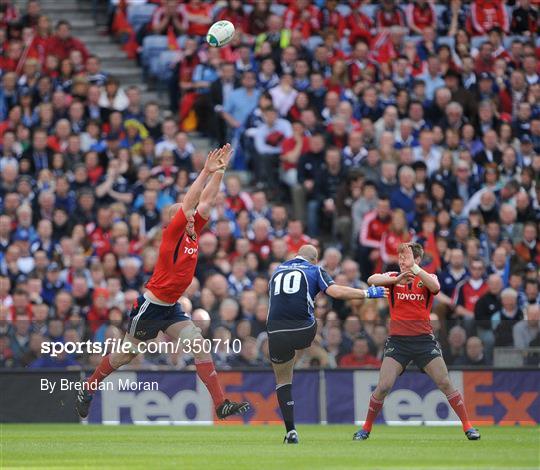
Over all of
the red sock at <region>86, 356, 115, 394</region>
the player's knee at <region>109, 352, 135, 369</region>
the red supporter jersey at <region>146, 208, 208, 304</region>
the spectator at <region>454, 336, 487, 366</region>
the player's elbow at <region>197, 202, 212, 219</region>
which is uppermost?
the player's elbow at <region>197, 202, 212, 219</region>

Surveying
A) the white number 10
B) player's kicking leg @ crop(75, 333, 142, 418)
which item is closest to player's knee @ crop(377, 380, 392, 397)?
the white number 10

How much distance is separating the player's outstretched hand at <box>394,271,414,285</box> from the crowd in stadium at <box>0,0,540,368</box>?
4.11 metres

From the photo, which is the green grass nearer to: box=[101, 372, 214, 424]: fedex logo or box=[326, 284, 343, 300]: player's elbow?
box=[101, 372, 214, 424]: fedex logo

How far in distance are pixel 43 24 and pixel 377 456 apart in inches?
550

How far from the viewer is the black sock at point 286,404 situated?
16406mm

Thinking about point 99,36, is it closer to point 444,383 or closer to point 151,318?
point 151,318

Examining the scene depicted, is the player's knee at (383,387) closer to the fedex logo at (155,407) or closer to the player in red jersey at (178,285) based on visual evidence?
the player in red jersey at (178,285)

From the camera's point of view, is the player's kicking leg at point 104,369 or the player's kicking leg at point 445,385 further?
the player's kicking leg at point 104,369

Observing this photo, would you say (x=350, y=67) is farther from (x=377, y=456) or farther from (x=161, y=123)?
(x=377, y=456)

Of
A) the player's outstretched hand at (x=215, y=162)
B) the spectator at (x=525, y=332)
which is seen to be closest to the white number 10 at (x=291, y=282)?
the player's outstretched hand at (x=215, y=162)

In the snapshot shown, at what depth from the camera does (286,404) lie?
53.7ft

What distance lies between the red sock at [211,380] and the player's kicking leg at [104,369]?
0.82 metres

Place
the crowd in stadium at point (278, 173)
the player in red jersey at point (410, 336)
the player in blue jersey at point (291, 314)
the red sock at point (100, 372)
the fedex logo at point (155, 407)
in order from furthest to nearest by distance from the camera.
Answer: the crowd in stadium at point (278, 173)
the fedex logo at point (155, 407)
the red sock at point (100, 372)
the player in red jersey at point (410, 336)
the player in blue jersey at point (291, 314)

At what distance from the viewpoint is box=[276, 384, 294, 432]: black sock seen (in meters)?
16.4
